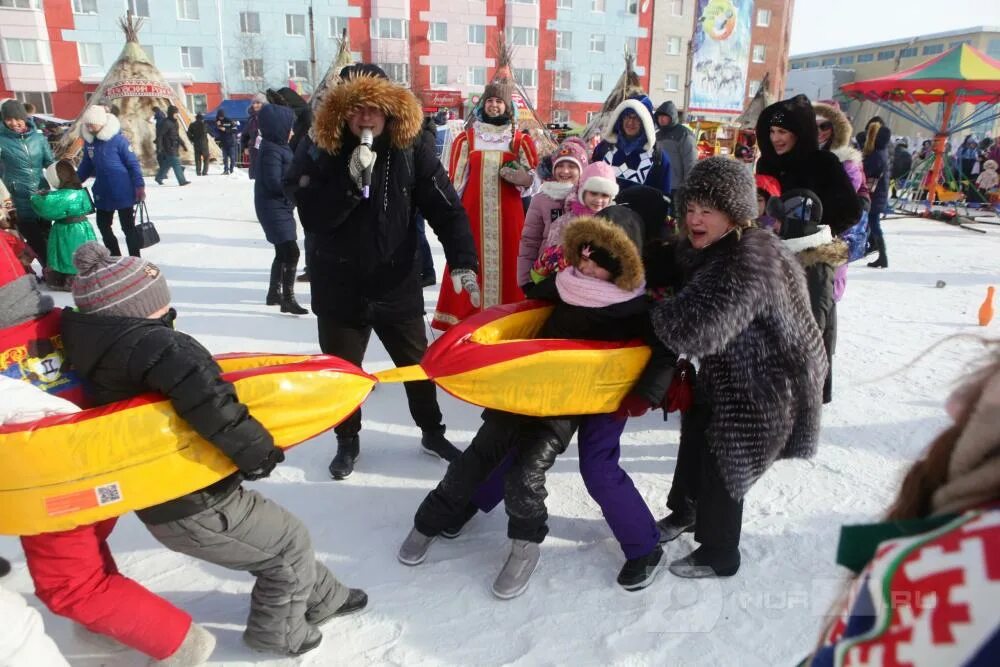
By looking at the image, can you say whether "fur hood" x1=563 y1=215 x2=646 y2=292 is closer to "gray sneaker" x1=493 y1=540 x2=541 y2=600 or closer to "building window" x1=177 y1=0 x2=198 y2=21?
"gray sneaker" x1=493 y1=540 x2=541 y2=600

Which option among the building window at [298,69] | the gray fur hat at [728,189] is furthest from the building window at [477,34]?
the gray fur hat at [728,189]

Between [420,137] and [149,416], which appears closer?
[149,416]

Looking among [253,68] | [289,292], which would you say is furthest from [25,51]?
[289,292]

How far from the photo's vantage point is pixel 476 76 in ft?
125


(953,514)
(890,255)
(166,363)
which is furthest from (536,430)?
(890,255)

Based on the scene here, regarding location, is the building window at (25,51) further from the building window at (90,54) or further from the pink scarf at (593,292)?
the pink scarf at (593,292)

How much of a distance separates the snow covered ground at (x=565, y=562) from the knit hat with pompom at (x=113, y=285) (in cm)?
122

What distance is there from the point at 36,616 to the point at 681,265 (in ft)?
7.88

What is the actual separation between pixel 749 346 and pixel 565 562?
1.20m

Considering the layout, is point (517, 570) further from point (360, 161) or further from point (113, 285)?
point (360, 161)

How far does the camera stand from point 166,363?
1.81 metres

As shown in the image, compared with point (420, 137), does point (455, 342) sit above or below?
below

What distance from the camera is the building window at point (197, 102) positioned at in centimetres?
3356

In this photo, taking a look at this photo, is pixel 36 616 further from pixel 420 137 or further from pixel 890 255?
pixel 890 255
